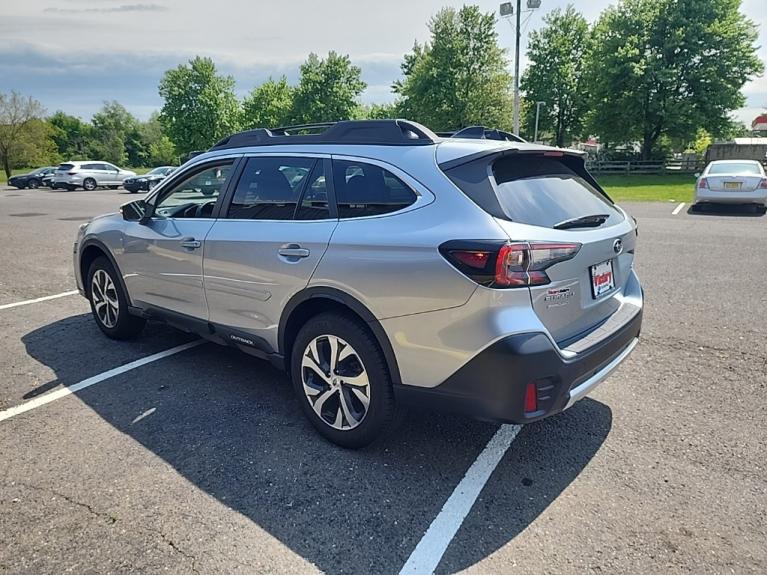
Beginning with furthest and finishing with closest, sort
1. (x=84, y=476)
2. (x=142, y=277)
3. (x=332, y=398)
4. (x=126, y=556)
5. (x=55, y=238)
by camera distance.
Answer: (x=55, y=238), (x=142, y=277), (x=332, y=398), (x=84, y=476), (x=126, y=556)

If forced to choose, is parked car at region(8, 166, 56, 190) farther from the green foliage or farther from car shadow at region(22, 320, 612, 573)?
car shadow at region(22, 320, 612, 573)

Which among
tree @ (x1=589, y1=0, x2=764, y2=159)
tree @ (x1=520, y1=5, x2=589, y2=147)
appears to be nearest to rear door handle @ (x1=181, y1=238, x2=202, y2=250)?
tree @ (x1=589, y1=0, x2=764, y2=159)

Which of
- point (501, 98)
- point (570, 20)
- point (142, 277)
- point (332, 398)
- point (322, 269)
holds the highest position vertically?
point (570, 20)

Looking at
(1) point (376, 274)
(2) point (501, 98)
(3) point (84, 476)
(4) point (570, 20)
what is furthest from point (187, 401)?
(4) point (570, 20)

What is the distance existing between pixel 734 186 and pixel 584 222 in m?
13.0

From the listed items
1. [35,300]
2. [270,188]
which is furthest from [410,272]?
[35,300]

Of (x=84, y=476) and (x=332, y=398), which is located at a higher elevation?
(x=332, y=398)

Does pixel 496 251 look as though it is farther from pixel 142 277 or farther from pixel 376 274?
pixel 142 277

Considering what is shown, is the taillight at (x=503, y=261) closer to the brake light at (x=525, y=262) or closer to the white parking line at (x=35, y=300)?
the brake light at (x=525, y=262)

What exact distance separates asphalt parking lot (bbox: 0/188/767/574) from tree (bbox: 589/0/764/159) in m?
33.0

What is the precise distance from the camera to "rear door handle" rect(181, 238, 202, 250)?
12.0 feet

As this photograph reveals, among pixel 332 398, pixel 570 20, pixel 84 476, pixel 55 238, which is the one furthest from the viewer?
pixel 570 20

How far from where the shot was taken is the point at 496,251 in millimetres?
2311

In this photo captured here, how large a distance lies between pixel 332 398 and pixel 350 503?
638 mm
